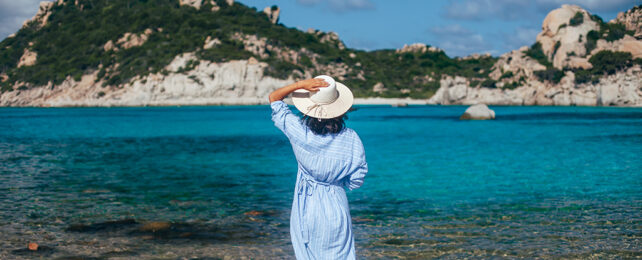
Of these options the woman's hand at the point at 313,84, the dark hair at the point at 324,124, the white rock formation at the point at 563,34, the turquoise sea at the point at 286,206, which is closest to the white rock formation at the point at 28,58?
the white rock formation at the point at 563,34

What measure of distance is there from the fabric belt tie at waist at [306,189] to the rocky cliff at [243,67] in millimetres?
128697

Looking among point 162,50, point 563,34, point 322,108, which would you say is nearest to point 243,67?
point 162,50

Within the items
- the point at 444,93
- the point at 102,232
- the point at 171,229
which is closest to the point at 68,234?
the point at 102,232

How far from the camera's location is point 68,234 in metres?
10.1

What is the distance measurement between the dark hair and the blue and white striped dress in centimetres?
4

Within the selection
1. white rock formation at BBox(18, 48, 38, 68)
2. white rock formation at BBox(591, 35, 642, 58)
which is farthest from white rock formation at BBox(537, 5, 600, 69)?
white rock formation at BBox(18, 48, 38, 68)

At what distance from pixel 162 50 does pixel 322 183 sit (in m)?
161

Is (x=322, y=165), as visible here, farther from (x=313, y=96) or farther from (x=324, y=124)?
(x=313, y=96)

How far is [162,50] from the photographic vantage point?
158m

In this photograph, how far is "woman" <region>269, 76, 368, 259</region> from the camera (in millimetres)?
4328

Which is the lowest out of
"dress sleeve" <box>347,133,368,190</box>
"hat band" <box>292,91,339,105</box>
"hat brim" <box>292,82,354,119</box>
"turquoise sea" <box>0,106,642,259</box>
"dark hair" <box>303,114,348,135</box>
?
"turquoise sea" <box>0,106,642,259</box>

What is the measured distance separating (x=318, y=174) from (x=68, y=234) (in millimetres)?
7426

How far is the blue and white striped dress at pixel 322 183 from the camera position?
14.6ft

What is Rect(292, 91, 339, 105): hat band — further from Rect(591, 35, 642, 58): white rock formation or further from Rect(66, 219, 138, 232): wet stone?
Rect(591, 35, 642, 58): white rock formation
